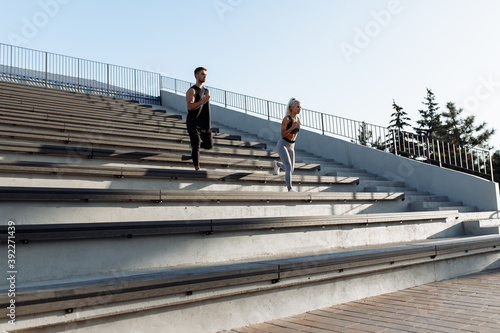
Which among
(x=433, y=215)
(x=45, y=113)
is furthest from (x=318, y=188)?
(x=45, y=113)

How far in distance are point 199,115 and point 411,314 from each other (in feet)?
13.4

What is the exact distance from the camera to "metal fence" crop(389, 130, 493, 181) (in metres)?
9.66

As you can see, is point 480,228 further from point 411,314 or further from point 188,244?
point 188,244

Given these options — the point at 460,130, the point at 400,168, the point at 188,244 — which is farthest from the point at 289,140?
the point at 460,130

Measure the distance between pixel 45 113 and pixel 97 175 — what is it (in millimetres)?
4810

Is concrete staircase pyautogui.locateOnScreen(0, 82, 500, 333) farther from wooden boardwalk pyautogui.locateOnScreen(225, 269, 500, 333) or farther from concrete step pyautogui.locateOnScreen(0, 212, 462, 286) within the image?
wooden boardwalk pyautogui.locateOnScreen(225, 269, 500, 333)

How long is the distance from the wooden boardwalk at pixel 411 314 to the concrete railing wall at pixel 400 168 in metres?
4.49

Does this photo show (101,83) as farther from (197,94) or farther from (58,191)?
(58,191)

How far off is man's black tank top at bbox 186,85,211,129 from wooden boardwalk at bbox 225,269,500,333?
11.4ft

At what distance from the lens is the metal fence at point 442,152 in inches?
380

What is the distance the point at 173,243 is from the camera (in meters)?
3.73

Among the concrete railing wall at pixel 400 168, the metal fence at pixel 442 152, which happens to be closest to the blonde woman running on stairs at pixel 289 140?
the concrete railing wall at pixel 400 168

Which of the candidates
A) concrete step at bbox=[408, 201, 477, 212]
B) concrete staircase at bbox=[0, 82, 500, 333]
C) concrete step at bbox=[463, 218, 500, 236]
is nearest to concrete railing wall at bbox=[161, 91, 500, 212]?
concrete step at bbox=[408, 201, 477, 212]

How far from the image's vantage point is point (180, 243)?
3766 millimetres
